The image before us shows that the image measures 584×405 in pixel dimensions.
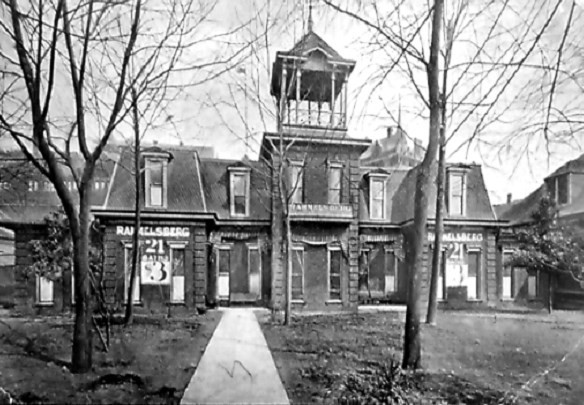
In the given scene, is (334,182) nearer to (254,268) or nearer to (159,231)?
(254,268)

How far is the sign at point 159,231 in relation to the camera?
156 centimetres

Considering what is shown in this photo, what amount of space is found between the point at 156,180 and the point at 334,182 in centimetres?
76

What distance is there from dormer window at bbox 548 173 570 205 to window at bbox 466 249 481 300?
21.4 inches

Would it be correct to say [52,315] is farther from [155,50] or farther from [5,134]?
[155,50]

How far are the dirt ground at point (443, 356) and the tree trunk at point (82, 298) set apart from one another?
2.31ft

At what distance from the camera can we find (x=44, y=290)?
1.49 metres

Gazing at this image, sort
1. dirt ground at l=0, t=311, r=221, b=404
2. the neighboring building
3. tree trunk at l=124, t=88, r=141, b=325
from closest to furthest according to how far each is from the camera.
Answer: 1. dirt ground at l=0, t=311, r=221, b=404
2. tree trunk at l=124, t=88, r=141, b=325
3. the neighboring building

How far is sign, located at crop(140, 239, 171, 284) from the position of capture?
1.58m

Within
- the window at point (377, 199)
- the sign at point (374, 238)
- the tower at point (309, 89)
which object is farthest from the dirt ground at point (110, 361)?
the tower at point (309, 89)

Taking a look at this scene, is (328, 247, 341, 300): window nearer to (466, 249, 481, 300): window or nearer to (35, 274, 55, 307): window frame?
(466, 249, 481, 300): window

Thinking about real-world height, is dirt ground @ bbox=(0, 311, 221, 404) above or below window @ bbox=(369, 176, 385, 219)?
below

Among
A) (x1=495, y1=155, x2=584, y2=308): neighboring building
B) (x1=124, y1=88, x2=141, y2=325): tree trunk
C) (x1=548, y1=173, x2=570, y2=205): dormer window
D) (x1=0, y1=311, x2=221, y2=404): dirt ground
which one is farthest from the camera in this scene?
(x1=548, y1=173, x2=570, y2=205): dormer window

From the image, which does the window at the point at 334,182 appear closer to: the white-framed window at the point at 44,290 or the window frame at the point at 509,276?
the window frame at the point at 509,276

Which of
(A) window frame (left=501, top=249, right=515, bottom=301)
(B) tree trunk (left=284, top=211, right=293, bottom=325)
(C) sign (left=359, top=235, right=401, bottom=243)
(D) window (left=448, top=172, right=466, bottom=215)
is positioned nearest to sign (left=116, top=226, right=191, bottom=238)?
(B) tree trunk (left=284, top=211, right=293, bottom=325)
